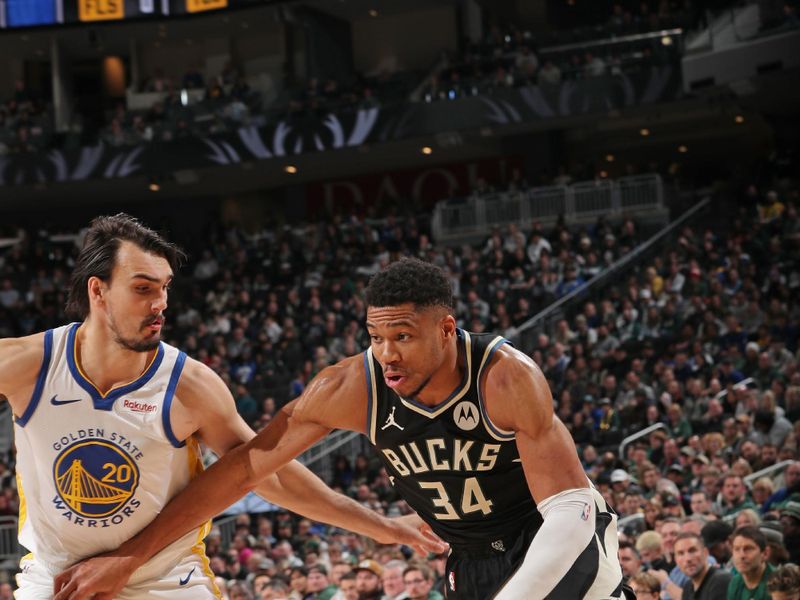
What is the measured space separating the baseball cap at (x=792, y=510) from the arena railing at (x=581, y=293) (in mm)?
9913

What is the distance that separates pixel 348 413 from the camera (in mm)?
4750

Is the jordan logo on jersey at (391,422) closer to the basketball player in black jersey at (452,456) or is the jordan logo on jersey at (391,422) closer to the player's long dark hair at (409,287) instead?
the basketball player in black jersey at (452,456)

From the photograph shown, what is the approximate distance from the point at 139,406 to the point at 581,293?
53.9ft

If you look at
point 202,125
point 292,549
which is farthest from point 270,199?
point 292,549

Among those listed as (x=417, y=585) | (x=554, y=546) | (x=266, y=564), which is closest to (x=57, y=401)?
(x=554, y=546)

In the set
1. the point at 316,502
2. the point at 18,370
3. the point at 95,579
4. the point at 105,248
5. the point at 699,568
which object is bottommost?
the point at 699,568

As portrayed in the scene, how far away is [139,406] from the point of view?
4.74 m

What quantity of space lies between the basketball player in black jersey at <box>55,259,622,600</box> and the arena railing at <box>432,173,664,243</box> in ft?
62.0

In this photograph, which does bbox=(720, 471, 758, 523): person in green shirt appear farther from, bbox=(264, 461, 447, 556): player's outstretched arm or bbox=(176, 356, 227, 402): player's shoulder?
bbox=(176, 356, 227, 402): player's shoulder

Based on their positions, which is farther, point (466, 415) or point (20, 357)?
point (20, 357)

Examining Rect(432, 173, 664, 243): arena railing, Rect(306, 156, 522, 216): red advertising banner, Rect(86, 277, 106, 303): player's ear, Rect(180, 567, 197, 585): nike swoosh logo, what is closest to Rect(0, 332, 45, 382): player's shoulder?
Rect(86, 277, 106, 303): player's ear

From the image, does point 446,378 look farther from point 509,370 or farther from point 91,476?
point 91,476

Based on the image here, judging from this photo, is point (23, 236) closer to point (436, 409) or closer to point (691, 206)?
point (691, 206)

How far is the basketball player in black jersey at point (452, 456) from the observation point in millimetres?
4293
